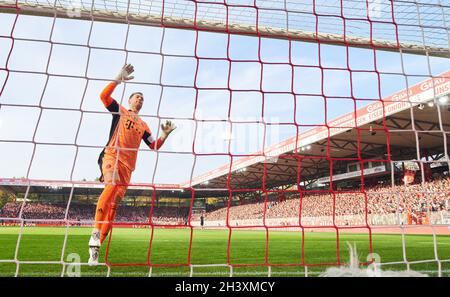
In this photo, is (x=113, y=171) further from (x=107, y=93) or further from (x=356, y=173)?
(x=356, y=173)

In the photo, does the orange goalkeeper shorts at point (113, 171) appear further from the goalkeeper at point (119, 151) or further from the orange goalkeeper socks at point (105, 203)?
the orange goalkeeper socks at point (105, 203)

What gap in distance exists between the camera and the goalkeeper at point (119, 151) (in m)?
3.71

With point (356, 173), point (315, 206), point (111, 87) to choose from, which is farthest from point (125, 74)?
point (356, 173)

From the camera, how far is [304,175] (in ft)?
82.5

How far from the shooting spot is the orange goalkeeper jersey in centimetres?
386

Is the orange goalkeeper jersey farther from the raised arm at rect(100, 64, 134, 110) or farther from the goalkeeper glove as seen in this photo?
the goalkeeper glove

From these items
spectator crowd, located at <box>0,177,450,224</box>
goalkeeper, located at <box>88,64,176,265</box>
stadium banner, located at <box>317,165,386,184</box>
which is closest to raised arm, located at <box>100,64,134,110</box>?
goalkeeper, located at <box>88,64,176,265</box>

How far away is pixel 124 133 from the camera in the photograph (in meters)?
4.12

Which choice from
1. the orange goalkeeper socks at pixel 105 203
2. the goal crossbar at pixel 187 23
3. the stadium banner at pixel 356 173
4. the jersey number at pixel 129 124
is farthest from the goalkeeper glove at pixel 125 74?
the stadium banner at pixel 356 173

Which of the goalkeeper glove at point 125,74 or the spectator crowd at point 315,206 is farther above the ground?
the spectator crowd at point 315,206
